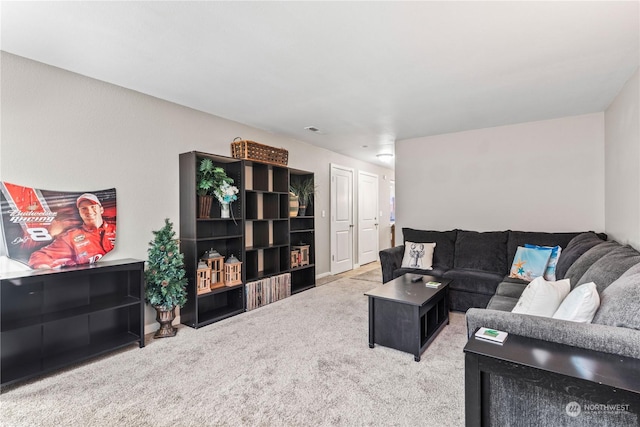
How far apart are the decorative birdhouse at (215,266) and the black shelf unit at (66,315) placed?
0.81 metres

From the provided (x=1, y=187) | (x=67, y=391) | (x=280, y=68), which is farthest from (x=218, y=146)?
(x=67, y=391)

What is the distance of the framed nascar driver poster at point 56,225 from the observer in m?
2.25

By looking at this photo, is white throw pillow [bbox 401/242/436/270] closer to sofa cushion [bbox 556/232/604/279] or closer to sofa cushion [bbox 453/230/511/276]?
sofa cushion [bbox 453/230/511/276]

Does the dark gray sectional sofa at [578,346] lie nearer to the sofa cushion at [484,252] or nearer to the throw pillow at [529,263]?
the throw pillow at [529,263]

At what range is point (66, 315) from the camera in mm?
2330

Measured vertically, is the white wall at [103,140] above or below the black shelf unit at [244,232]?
above

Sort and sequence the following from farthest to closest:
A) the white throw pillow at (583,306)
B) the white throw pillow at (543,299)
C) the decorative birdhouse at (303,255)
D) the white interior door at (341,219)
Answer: the white interior door at (341,219), the decorative birdhouse at (303,255), the white throw pillow at (543,299), the white throw pillow at (583,306)

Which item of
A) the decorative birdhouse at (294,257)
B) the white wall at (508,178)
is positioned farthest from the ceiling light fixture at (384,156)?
the decorative birdhouse at (294,257)

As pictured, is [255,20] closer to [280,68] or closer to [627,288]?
[280,68]

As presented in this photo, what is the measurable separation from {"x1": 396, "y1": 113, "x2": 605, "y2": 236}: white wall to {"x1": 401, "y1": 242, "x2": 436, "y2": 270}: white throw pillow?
0.82m

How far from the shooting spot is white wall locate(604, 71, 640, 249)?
2.61 metres

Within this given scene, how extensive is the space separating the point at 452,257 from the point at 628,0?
9.96ft

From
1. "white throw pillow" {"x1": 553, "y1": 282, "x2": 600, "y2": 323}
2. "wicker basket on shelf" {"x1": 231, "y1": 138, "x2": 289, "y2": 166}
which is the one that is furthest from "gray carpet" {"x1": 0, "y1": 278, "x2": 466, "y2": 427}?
"wicker basket on shelf" {"x1": 231, "y1": 138, "x2": 289, "y2": 166}

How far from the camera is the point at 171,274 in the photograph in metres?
2.90
